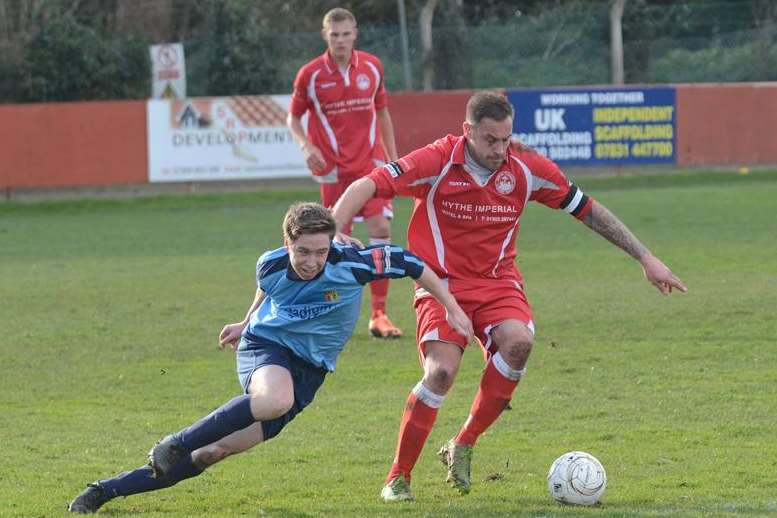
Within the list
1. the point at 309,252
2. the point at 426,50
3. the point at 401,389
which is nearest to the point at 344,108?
the point at 401,389

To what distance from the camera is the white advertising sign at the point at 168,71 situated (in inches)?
1041

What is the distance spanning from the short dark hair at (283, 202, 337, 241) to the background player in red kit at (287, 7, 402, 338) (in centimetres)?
498

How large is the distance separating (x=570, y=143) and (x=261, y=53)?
6.71m

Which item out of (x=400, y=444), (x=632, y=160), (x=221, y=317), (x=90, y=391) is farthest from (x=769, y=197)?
(x=400, y=444)

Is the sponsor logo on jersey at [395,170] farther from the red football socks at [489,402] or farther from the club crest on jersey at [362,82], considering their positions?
the club crest on jersey at [362,82]

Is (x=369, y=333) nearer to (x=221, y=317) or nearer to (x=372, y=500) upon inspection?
(x=221, y=317)

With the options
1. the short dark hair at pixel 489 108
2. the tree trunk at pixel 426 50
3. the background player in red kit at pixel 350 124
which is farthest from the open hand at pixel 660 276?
the tree trunk at pixel 426 50

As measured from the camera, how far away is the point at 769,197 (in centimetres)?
2112

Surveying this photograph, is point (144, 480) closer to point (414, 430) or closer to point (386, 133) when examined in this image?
point (414, 430)

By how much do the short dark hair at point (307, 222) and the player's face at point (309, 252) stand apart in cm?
2

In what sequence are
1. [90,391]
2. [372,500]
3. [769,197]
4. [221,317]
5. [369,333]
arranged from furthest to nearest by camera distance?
[769,197] → [221,317] → [369,333] → [90,391] → [372,500]

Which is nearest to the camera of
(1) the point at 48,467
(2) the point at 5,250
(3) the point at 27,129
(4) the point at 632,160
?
(1) the point at 48,467

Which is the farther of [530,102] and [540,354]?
[530,102]

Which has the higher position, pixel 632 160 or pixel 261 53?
pixel 261 53
